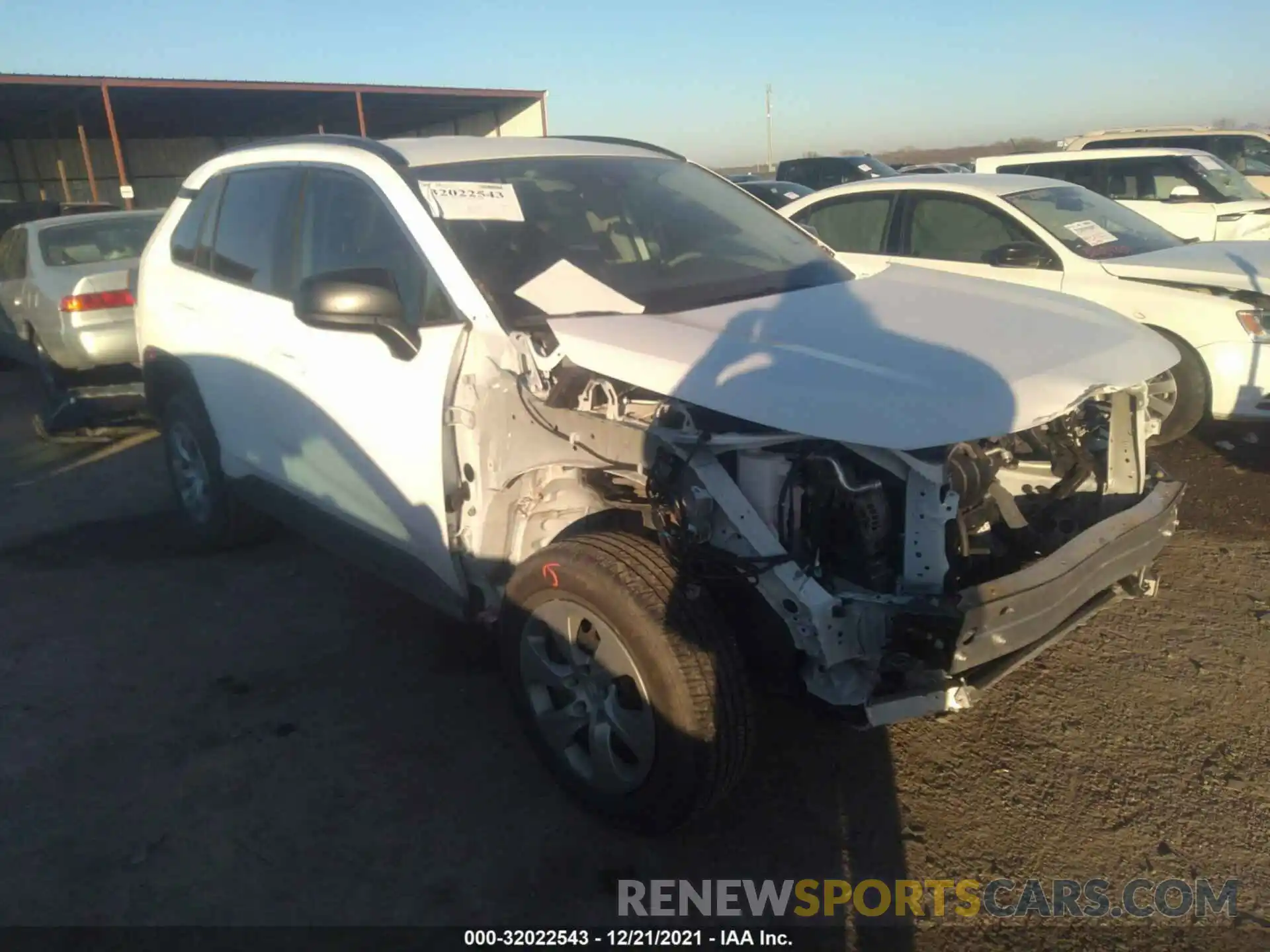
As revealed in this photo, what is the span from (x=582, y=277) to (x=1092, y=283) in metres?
4.07

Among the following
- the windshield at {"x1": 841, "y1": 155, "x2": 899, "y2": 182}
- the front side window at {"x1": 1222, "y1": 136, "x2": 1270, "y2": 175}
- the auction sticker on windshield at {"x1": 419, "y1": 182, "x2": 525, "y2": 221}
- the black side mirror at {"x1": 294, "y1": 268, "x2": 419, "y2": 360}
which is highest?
the auction sticker on windshield at {"x1": 419, "y1": 182, "x2": 525, "y2": 221}

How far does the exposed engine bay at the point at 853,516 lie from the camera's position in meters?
2.40

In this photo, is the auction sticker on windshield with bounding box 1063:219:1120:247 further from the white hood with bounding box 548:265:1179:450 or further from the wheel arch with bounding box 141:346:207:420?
the wheel arch with bounding box 141:346:207:420

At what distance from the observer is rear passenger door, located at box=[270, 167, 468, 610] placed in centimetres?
313

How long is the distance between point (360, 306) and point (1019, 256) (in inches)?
179

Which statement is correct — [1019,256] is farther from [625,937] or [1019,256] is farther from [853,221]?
[625,937]

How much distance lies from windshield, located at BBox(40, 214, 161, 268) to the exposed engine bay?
264 inches

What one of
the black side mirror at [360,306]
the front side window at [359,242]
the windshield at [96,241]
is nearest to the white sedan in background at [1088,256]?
the front side window at [359,242]

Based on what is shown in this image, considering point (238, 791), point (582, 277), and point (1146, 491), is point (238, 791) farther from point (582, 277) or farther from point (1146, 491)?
point (1146, 491)

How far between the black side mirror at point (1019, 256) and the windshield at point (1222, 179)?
13.2 ft

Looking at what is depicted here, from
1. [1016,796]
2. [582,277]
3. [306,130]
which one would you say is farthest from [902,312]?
[306,130]

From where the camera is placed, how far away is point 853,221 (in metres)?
7.12

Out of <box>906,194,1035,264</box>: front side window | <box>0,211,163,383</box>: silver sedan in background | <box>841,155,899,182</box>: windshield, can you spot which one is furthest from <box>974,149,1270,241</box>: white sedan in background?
<box>841,155,899,182</box>: windshield

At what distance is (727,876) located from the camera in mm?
2682
